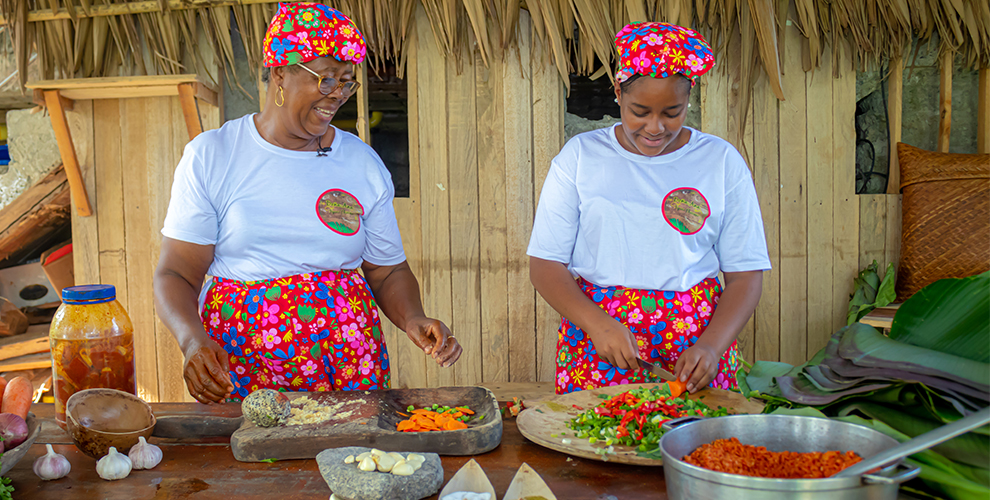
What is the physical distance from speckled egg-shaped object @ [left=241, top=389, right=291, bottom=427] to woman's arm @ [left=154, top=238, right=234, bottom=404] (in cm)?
15

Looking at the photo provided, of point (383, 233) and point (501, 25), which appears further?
point (501, 25)

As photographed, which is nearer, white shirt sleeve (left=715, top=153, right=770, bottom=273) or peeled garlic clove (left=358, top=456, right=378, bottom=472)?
peeled garlic clove (left=358, top=456, right=378, bottom=472)

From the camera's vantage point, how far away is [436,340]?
6.40 feet

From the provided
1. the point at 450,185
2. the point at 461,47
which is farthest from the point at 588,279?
the point at 461,47

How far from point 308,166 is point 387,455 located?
112 centimetres

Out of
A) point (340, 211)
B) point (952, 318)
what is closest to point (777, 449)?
point (952, 318)

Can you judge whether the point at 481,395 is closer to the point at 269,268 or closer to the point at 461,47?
the point at 269,268

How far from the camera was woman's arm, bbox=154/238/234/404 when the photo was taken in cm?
158

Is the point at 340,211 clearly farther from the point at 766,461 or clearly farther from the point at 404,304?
the point at 766,461

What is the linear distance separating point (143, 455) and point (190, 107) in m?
2.56

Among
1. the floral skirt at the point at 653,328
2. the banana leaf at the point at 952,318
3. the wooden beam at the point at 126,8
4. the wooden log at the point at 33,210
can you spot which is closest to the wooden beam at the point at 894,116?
the floral skirt at the point at 653,328

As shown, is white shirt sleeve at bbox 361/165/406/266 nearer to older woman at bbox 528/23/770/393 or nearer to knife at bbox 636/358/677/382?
older woman at bbox 528/23/770/393

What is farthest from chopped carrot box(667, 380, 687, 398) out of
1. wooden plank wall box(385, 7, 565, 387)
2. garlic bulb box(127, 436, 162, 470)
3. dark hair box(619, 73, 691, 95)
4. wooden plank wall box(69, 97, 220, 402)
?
wooden plank wall box(69, 97, 220, 402)

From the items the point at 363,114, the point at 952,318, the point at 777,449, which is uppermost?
the point at 363,114
